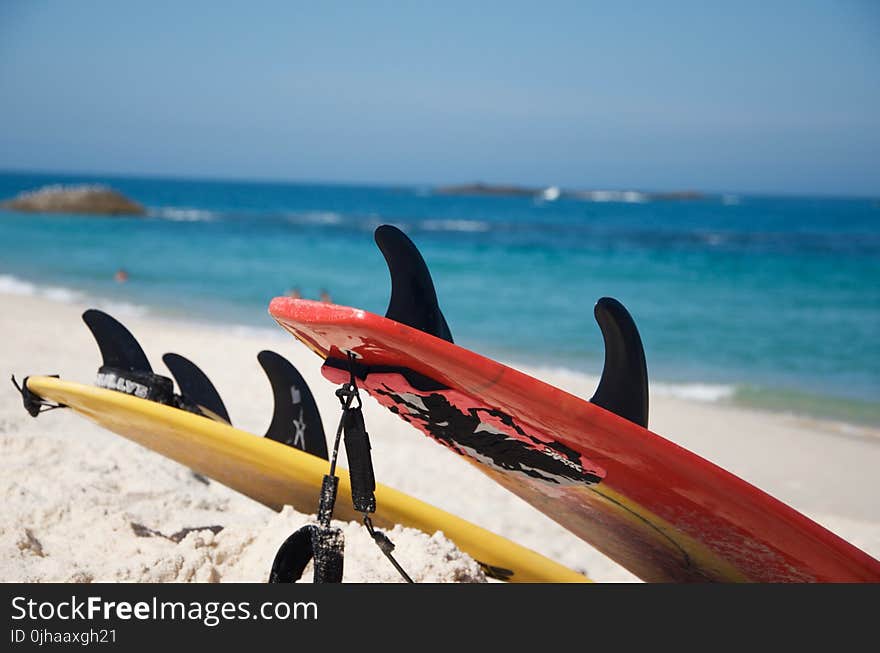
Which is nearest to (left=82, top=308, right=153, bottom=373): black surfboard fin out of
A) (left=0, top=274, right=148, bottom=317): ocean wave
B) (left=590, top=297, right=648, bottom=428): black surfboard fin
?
(left=590, top=297, right=648, bottom=428): black surfboard fin

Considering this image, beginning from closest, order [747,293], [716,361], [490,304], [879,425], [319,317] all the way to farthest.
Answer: [319,317]
[879,425]
[716,361]
[490,304]
[747,293]

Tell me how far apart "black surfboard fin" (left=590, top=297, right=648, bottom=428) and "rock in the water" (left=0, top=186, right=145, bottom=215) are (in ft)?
119

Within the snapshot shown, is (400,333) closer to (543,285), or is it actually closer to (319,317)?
(319,317)

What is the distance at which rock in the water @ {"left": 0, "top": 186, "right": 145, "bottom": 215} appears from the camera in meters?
34.8

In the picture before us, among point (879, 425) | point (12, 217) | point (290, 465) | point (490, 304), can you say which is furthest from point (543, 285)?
point (12, 217)

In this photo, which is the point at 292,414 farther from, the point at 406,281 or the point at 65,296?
the point at 65,296

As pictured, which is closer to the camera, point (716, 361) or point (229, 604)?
point (229, 604)

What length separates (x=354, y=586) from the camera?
2.01m

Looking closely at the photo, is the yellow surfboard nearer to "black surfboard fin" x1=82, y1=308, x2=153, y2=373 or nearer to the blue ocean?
"black surfboard fin" x1=82, y1=308, x2=153, y2=373

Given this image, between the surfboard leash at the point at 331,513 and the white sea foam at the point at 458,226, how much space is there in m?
32.2

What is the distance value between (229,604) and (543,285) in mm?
15344

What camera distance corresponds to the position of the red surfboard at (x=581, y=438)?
1.83m

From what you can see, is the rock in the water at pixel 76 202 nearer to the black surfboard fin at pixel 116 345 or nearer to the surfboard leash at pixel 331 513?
the black surfboard fin at pixel 116 345

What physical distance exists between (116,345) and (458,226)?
1377 inches
